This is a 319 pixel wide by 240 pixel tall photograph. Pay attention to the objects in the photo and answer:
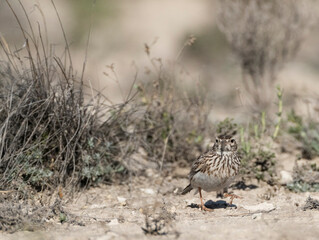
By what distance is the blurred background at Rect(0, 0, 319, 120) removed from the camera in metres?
9.90

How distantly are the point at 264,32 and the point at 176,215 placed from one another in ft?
15.0

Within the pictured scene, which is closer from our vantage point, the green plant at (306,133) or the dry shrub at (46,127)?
the dry shrub at (46,127)

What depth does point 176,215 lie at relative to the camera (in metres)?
5.47

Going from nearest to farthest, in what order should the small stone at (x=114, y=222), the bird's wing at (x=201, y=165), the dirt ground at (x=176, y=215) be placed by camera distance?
the dirt ground at (x=176, y=215), the small stone at (x=114, y=222), the bird's wing at (x=201, y=165)

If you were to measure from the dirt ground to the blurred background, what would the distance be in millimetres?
2341

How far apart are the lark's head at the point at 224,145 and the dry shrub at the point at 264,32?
11.6ft

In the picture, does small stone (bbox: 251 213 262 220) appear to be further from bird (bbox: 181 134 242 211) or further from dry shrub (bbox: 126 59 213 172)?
dry shrub (bbox: 126 59 213 172)

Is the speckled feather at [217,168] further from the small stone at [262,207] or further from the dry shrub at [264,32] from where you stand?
the dry shrub at [264,32]

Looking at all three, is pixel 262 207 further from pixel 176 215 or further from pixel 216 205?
pixel 176 215

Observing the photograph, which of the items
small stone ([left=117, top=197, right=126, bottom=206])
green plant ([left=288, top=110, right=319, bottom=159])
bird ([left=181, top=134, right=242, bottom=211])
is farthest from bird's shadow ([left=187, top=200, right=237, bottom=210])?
green plant ([left=288, top=110, right=319, bottom=159])

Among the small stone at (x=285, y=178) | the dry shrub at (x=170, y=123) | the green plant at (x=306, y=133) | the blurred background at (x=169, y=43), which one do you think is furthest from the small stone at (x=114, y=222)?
the blurred background at (x=169, y=43)

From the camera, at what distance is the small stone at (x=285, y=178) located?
21.5ft

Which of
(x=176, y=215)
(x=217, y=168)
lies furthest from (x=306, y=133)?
(x=176, y=215)

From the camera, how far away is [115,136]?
21.8 ft
